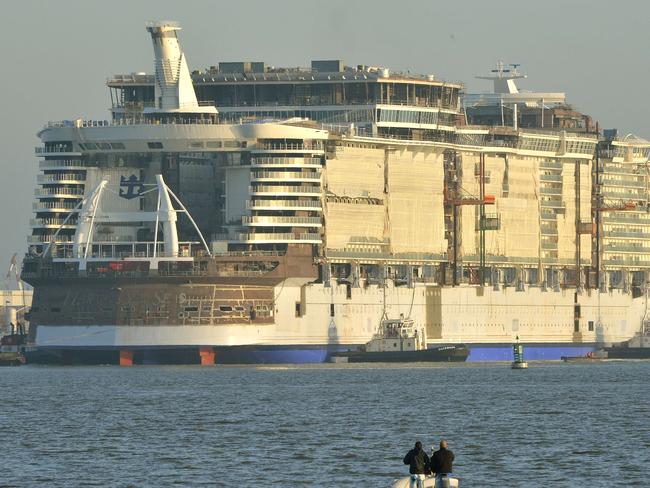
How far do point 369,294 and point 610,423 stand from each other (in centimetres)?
7995

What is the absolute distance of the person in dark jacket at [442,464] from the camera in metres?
80.1

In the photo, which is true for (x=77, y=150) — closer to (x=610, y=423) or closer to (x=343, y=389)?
(x=343, y=389)

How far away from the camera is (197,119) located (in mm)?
187250

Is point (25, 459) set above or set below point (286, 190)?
below

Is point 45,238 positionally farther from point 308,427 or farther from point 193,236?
point 308,427

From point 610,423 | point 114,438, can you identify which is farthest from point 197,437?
point 610,423

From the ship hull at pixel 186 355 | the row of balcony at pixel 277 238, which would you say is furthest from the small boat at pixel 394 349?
the row of balcony at pixel 277 238

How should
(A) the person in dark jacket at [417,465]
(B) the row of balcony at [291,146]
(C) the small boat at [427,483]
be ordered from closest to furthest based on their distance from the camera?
(A) the person in dark jacket at [417,465] < (C) the small boat at [427,483] < (B) the row of balcony at [291,146]

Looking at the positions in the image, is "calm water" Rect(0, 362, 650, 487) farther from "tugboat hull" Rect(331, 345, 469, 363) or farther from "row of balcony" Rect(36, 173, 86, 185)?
"row of balcony" Rect(36, 173, 86, 185)

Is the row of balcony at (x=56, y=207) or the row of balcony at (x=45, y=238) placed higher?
the row of balcony at (x=56, y=207)

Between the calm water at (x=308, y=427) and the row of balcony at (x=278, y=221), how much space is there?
53.8 feet

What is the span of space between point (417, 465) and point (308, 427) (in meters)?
36.1

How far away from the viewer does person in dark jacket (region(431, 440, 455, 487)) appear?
8006 centimetres

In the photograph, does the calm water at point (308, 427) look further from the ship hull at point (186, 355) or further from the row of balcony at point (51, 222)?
the row of balcony at point (51, 222)
